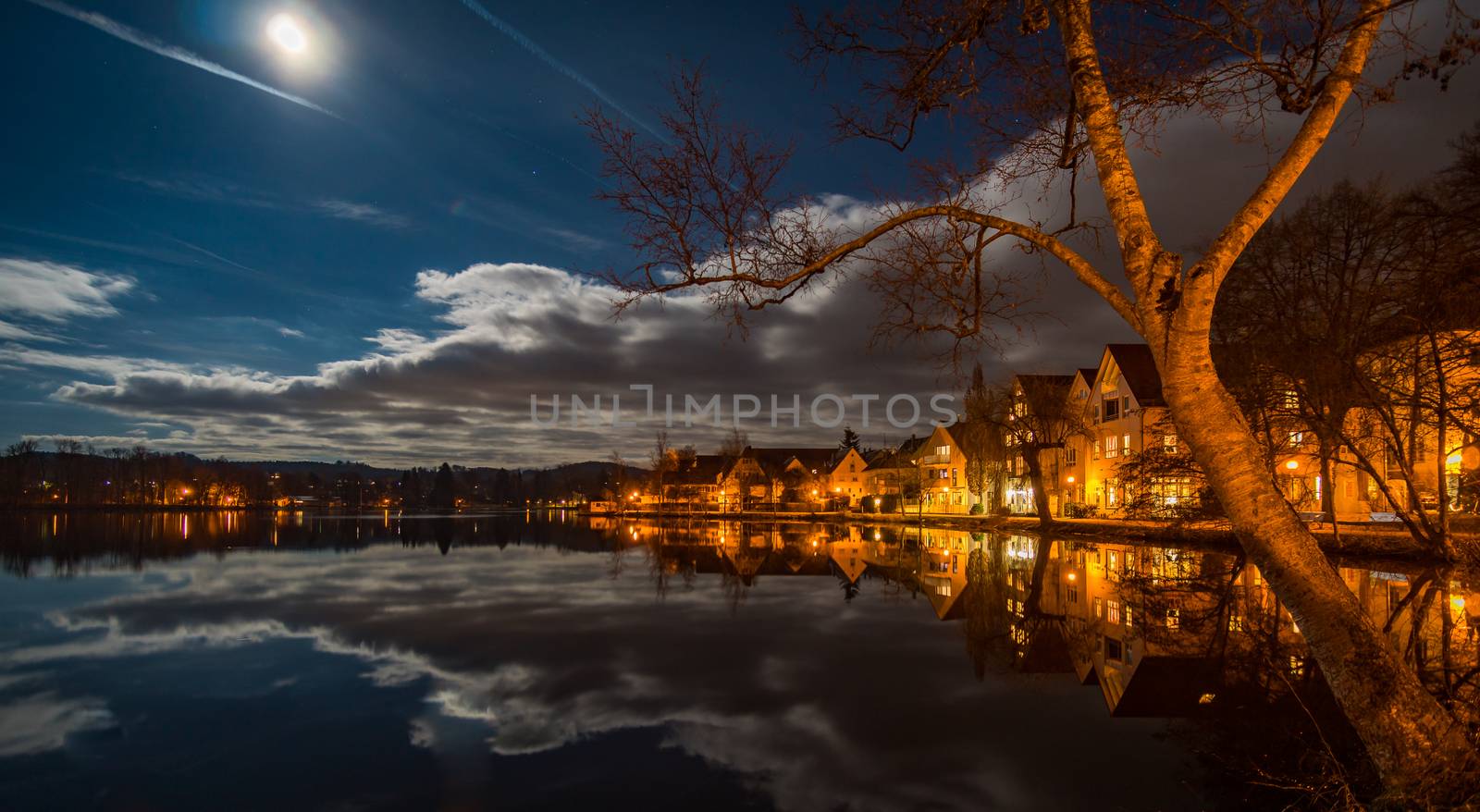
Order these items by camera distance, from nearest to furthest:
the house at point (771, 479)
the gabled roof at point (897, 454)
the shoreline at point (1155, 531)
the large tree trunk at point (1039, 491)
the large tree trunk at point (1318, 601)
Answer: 1. the large tree trunk at point (1318, 601)
2. the shoreline at point (1155, 531)
3. the large tree trunk at point (1039, 491)
4. the gabled roof at point (897, 454)
5. the house at point (771, 479)

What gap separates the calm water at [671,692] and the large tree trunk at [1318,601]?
7.64 ft

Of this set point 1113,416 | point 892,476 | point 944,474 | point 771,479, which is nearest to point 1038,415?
point 1113,416

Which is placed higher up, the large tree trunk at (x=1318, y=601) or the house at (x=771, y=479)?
the large tree trunk at (x=1318, y=601)

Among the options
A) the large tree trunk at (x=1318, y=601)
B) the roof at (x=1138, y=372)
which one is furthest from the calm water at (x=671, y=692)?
the roof at (x=1138, y=372)

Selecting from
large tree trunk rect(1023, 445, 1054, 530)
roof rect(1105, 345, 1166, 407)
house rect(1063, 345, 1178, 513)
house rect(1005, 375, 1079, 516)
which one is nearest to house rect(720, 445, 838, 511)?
house rect(1063, 345, 1178, 513)

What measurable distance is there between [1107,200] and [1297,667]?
8314mm

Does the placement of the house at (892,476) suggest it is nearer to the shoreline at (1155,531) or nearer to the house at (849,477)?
the house at (849,477)

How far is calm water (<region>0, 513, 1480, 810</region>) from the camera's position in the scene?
648cm

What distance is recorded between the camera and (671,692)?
9.55 meters

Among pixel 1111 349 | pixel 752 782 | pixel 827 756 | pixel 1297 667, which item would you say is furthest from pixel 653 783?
pixel 1111 349

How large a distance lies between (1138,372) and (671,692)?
4517 cm

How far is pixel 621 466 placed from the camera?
11369cm

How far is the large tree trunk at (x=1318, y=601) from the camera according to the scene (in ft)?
12.8

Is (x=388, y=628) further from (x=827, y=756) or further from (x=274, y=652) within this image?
(x=827, y=756)
